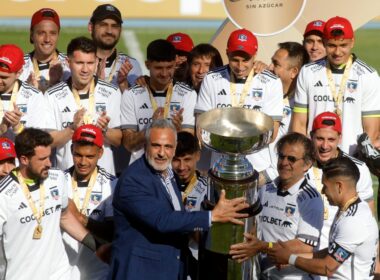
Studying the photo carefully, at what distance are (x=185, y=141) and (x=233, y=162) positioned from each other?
1374 mm

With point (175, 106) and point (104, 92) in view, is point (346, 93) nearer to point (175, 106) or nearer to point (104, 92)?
point (175, 106)

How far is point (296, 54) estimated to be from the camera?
8141mm

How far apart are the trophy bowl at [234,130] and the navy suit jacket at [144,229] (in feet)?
1.52

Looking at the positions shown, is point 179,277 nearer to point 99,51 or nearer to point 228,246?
point 228,246

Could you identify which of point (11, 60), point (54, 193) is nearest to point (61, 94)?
point (11, 60)

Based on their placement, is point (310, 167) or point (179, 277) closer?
point (179, 277)

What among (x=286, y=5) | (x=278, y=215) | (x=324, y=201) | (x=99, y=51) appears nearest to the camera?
(x=278, y=215)

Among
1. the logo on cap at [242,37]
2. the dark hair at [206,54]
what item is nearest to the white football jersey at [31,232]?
the logo on cap at [242,37]

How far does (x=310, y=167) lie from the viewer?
21.3 feet

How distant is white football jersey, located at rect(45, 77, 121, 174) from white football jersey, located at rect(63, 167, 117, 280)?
0.90 meters

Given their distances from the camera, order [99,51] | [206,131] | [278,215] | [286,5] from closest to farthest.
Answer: [206,131], [278,215], [99,51], [286,5]

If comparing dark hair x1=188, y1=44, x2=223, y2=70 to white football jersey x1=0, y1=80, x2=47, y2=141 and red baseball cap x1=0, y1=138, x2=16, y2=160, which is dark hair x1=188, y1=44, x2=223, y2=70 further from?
red baseball cap x1=0, y1=138, x2=16, y2=160

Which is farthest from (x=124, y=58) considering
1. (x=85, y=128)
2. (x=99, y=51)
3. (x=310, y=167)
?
(x=310, y=167)

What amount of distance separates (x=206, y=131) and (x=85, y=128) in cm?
154
